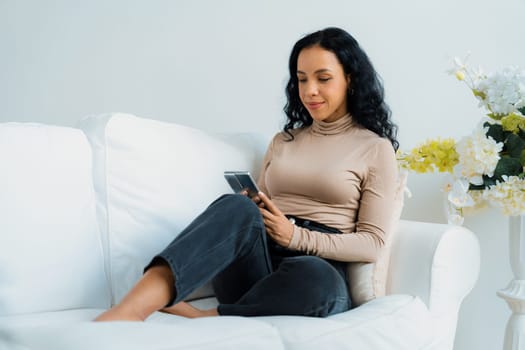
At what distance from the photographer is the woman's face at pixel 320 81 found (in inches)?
76.5

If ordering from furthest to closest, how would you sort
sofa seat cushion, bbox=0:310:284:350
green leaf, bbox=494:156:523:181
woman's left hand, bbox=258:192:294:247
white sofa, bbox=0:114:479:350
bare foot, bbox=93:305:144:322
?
green leaf, bbox=494:156:523:181 → woman's left hand, bbox=258:192:294:247 → white sofa, bbox=0:114:479:350 → bare foot, bbox=93:305:144:322 → sofa seat cushion, bbox=0:310:284:350

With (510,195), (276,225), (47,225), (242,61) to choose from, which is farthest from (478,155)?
(47,225)

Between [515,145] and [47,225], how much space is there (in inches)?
52.8

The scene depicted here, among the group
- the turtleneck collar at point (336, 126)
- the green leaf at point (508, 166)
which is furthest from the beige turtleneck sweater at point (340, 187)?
the green leaf at point (508, 166)

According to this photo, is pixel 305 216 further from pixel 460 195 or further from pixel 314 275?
pixel 460 195

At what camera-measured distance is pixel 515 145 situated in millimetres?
1910

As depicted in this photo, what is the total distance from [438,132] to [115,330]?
171 centimetres

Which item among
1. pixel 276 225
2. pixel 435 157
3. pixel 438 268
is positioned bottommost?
pixel 438 268

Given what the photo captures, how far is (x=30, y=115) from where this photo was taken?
7.90 ft

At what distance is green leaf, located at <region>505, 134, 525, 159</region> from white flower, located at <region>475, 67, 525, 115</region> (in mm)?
77

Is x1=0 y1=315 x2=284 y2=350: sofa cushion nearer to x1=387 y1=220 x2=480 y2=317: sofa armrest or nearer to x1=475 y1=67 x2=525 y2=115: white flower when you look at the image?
x1=387 y1=220 x2=480 y2=317: sofa armrest

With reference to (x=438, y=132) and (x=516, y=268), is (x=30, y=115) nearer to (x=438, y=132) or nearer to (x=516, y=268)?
(x=438, y=132)

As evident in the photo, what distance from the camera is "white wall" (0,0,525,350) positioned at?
2404mm

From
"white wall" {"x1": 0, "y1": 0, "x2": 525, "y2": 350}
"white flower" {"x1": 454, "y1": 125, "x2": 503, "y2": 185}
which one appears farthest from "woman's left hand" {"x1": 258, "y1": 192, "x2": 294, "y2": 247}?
"white wall" {"x1": 0, "y1": 0, "x2": 525, "y2": 350}
